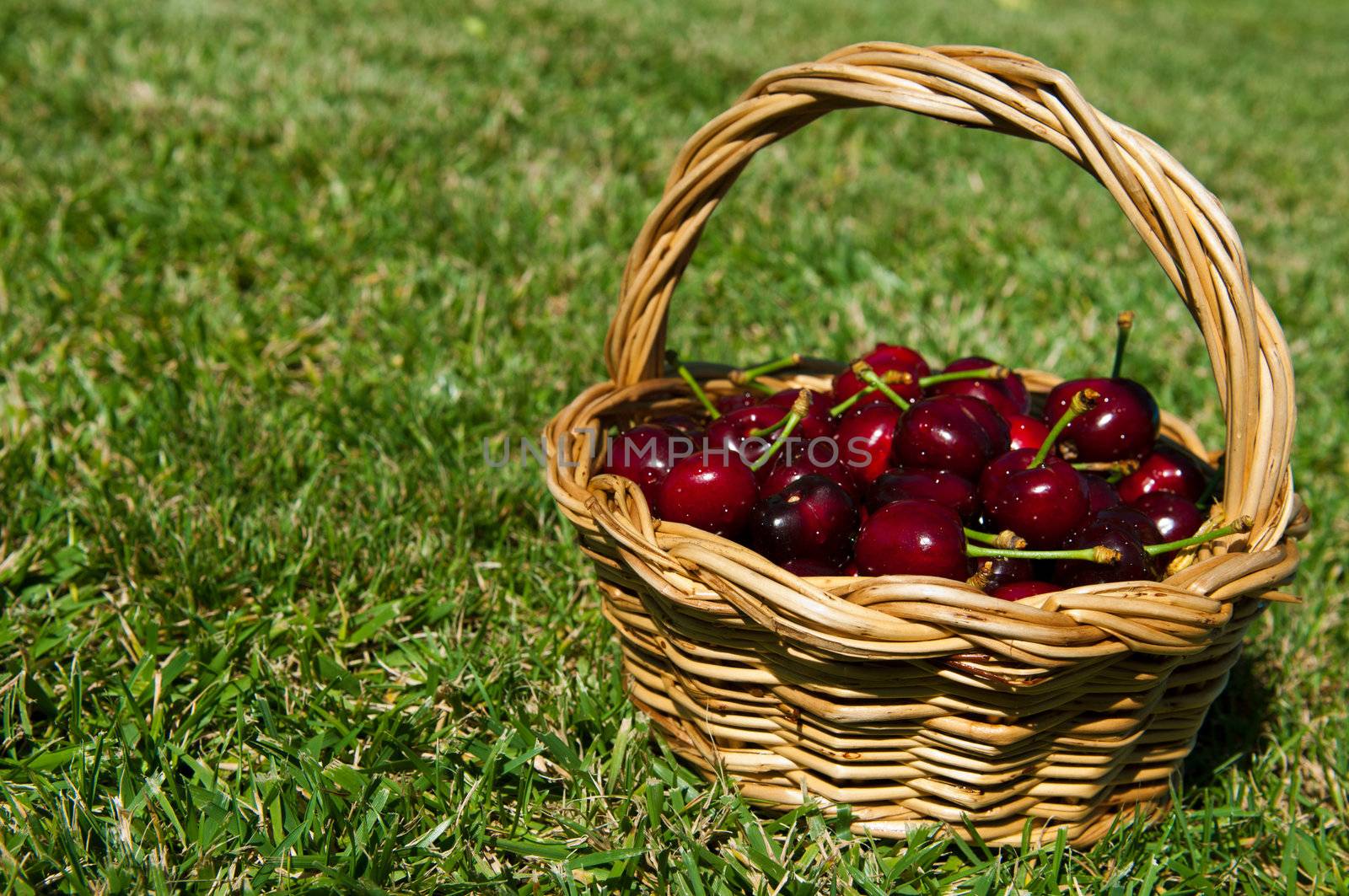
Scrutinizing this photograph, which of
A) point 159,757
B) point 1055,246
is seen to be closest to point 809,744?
point 159,757

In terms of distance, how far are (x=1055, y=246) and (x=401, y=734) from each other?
3.04 meters

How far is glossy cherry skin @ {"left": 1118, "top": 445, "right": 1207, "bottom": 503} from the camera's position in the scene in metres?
1.83

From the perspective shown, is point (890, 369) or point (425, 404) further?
point (425, 404)

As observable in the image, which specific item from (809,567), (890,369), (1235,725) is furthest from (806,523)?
(1235,725)

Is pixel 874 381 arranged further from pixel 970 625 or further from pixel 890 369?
pixel 970 625

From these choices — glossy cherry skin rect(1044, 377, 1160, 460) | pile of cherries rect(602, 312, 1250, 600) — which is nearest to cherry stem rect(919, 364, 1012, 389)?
pile of cherries rect(602, 312, 1250, 600)

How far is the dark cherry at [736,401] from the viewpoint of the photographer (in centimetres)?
198

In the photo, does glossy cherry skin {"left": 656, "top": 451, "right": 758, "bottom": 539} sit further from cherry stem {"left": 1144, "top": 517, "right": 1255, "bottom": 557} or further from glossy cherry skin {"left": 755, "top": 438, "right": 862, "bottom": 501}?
cherry stem {"left": 1144, "top": 517, "right": 1255, "bottom": 557}

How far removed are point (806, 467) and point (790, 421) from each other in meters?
0.08

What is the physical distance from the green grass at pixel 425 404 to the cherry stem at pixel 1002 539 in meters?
0.45

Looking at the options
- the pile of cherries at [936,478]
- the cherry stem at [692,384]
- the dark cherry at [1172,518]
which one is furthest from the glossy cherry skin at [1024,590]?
the cherry stem at [692,384]

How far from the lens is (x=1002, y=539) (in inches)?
59.2

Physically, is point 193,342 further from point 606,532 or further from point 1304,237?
point 1304,237

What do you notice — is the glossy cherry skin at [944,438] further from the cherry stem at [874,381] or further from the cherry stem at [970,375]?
the cherry stem at [970,375]
